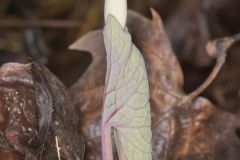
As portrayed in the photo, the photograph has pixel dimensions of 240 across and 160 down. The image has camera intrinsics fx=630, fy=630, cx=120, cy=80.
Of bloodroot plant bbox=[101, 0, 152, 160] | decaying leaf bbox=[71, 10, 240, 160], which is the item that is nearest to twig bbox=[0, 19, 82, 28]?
decaying leaf bbox=[71, 10, 240, 160]

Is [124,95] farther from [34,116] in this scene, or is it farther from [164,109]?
[164,109]

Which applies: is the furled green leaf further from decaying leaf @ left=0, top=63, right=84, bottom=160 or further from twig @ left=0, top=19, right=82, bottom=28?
twig @ left=0, top=19, right=82, bottom=28

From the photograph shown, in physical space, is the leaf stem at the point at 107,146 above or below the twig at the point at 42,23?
below

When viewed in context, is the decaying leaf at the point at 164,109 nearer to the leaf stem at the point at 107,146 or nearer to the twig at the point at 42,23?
the leaf stem at the point at 107,146

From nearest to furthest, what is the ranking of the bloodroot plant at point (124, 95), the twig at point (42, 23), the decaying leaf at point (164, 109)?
the bloodroot plant at point (124, 95)
the decaying leaf at point (164, 109)
the twig at point (42, 23)

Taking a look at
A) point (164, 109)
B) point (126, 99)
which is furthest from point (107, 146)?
point (164, 109)

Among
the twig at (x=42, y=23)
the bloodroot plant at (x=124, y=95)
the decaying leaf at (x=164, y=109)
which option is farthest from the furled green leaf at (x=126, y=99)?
the twig at (x=42, y=23)
